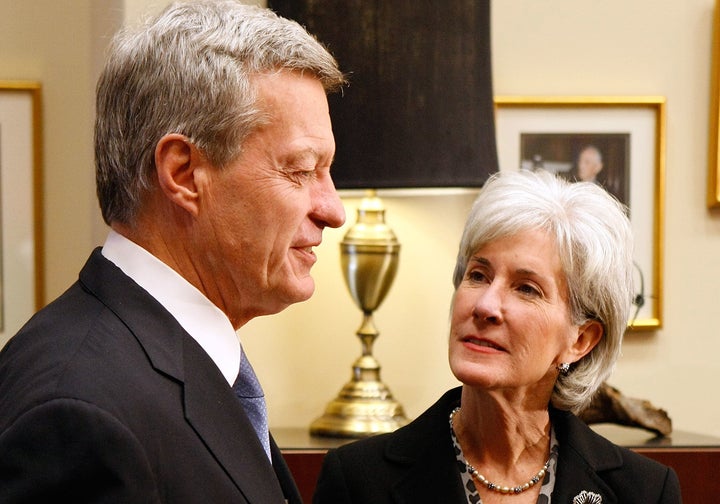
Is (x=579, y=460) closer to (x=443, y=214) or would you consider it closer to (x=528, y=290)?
(x=528, y=290)

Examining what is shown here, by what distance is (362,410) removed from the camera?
2.87 metres

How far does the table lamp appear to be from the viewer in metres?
2.60

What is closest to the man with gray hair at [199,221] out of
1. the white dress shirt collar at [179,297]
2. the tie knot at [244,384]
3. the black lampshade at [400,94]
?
the white dress shirt collar at [179,297]

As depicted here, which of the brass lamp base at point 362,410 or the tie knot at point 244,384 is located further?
the brass lamp base at point 362,410

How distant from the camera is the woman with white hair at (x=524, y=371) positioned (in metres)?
2.05

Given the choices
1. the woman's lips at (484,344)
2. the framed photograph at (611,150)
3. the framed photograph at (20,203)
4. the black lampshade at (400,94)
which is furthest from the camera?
the framed photograph at (611,150)

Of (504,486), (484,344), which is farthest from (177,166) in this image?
(504,486)

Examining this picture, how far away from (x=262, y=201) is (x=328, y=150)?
13cm

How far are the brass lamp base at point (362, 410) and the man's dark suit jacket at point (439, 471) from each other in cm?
66

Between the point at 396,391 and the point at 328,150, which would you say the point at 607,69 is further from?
the point at 328,150

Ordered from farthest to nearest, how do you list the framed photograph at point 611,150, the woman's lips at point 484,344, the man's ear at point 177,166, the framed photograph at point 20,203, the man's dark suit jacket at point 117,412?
the framed photograph at point 611,150, the framed photograph at point 20,203, the woman's lips at point 484,344, the man's ear at point 177,166, the man's dark suit jacket at point 117,412

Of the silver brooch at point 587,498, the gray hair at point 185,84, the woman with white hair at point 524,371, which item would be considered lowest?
the silver brooch at point 587,498

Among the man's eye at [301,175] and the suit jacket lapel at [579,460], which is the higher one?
the man's eye at [301,175]

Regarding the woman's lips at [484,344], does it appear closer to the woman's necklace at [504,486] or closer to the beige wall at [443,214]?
the woman's necklace at [504,486]
